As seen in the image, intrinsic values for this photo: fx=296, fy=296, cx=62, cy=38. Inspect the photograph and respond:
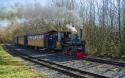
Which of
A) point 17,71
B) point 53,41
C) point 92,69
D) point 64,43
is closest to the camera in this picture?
point 17,71

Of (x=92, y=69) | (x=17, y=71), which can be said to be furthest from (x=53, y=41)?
(x=17, y=71)

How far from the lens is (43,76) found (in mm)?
15133

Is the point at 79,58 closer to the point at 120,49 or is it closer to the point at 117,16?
the point at 120,49

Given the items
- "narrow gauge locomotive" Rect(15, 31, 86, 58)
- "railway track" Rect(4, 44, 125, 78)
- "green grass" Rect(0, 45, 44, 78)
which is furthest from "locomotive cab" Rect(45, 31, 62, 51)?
"green grass" Rect(0, 45, 44, 78)

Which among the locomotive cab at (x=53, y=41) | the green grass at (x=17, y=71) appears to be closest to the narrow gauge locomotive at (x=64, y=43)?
the locomotive cab at (x=53, y=41)

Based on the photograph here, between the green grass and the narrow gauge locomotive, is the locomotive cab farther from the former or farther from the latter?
the green grass

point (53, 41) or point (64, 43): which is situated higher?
point (53, 41)

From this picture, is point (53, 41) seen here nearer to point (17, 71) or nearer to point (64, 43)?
point (64, 43)

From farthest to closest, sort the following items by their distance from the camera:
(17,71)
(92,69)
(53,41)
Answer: (53,41), (92,69), (17,71)

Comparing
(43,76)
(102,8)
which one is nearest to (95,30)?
(102,8)

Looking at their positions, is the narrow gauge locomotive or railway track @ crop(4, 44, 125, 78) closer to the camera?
railway track @ crop(4, 44, 125, 78)

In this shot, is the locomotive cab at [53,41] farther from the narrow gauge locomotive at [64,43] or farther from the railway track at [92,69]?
the railway track at [92,69]

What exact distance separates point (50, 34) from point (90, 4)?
10.2 meters

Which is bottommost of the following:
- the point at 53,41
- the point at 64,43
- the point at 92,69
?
the point at 92,69
